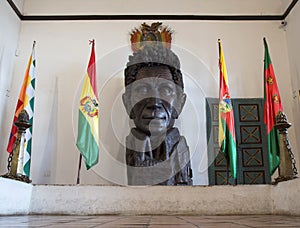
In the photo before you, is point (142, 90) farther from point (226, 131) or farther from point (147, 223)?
point (147, 223)

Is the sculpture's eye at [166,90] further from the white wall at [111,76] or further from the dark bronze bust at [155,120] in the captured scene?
the white wall at [111,76]

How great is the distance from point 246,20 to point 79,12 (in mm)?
2581

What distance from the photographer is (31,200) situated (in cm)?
270

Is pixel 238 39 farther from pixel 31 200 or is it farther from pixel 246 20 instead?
pixel 31 200

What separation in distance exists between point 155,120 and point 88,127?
76 cm

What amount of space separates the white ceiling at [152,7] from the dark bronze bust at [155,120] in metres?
1.23

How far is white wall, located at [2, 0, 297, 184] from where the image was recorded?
4.38m

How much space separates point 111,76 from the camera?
15.8 ft

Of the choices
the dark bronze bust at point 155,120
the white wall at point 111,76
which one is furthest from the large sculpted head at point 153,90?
the white wall at point 111,76

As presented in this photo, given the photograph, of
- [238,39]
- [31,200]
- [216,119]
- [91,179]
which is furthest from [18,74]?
[238,39]

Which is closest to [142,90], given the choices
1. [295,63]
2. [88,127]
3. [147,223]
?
[88,127]

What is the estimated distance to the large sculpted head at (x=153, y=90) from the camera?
12.5ft

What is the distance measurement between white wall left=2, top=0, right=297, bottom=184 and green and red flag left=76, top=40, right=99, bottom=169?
74 centimetres

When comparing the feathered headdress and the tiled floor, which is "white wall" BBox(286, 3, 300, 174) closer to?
the feathered headdress
